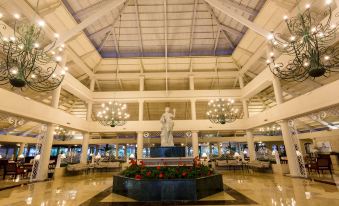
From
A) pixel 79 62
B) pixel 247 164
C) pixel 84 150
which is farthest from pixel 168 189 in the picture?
pixel 79 62

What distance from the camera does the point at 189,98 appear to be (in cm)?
1535

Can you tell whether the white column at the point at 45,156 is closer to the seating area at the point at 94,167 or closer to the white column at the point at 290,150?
the seating area at the point at 94,167

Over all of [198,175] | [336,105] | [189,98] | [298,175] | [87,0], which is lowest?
[298,175]

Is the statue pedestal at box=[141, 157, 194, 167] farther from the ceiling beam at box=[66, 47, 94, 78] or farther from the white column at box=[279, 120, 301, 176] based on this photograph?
the ceiling beam at box=[66, 47, 94, 78]

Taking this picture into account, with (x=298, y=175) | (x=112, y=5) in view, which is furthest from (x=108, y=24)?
(x=298, y=175)

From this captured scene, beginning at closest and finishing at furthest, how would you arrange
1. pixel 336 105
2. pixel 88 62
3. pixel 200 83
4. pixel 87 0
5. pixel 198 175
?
pixel 198 175
pixel 336 105
pixel 87 0
pixel 88 62
pixel 200 83

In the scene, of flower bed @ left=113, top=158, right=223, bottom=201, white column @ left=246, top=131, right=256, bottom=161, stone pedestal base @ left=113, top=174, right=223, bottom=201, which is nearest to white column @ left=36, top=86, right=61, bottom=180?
flower bed @ left=113, top=158, right=223, bottom=201

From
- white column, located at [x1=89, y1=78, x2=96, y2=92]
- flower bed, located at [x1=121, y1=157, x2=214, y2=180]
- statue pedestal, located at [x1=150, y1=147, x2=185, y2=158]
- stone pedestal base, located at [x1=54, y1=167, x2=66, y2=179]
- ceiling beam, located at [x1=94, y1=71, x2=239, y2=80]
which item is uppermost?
ceiling beam, located at [x1=94, y1=71, x2=239, y2=80]

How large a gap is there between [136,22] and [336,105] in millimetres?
11786

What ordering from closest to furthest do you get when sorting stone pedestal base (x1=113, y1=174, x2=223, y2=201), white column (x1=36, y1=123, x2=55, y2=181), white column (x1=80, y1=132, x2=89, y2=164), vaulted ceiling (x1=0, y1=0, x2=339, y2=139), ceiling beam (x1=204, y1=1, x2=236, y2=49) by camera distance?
stone pedestal base (x1=113, y1=174, x2=223, y2=201), white column (x1=36, y1=123, x2=55, y2=181), vaulted ceiling (x1=0, y1=0, x2=339, y2=139), ceiling beam (x1=204, y1=1, x2=236, y2=49), white column (x1=80, y1=132, x2=89, y2=164)

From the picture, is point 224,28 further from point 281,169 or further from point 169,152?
point 281,169

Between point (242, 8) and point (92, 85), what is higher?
point (242, 8)

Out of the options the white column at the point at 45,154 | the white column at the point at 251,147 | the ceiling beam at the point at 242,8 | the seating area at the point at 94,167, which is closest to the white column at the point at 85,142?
the seating area at the point at 94,167

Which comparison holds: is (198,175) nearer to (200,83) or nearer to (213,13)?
(213,13)
